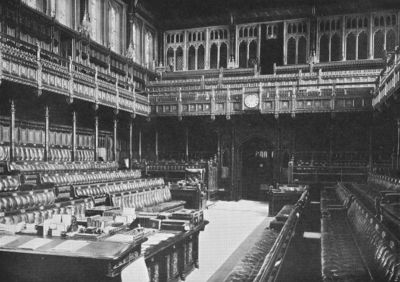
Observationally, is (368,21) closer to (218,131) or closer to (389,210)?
(218,131)

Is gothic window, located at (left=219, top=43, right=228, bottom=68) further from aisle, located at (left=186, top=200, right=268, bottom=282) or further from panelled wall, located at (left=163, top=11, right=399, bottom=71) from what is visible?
aisle, located at (left=186, top=200, right=268, bottom=282)

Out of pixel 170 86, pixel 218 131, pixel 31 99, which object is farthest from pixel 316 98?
pixel 31 99

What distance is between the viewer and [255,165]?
678 inches

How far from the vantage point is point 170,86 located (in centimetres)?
1844

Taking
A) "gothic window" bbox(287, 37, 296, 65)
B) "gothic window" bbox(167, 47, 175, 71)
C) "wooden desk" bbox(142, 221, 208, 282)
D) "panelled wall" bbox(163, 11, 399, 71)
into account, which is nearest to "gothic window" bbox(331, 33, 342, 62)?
"panelled wall" bbox(163, 11, 399, 71)

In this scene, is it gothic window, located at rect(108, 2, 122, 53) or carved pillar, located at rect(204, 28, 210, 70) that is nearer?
gothic window, located at rect(108, 2, 122, 53)

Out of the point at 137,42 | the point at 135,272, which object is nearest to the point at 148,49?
the point at 137,42

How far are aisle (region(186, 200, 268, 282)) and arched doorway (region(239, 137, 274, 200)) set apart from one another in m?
3.60

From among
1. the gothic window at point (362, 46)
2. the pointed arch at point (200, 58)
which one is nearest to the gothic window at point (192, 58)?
the pointed arch at point (200, 58)

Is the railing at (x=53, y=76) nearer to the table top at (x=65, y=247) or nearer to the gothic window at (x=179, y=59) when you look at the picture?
the table top at (x=65, y=247)

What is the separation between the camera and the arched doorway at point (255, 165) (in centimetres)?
1694

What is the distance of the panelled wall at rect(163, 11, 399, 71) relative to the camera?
1878 centimetres

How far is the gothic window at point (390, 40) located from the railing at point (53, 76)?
12642 mm

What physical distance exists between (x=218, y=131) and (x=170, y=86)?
11.4ft
